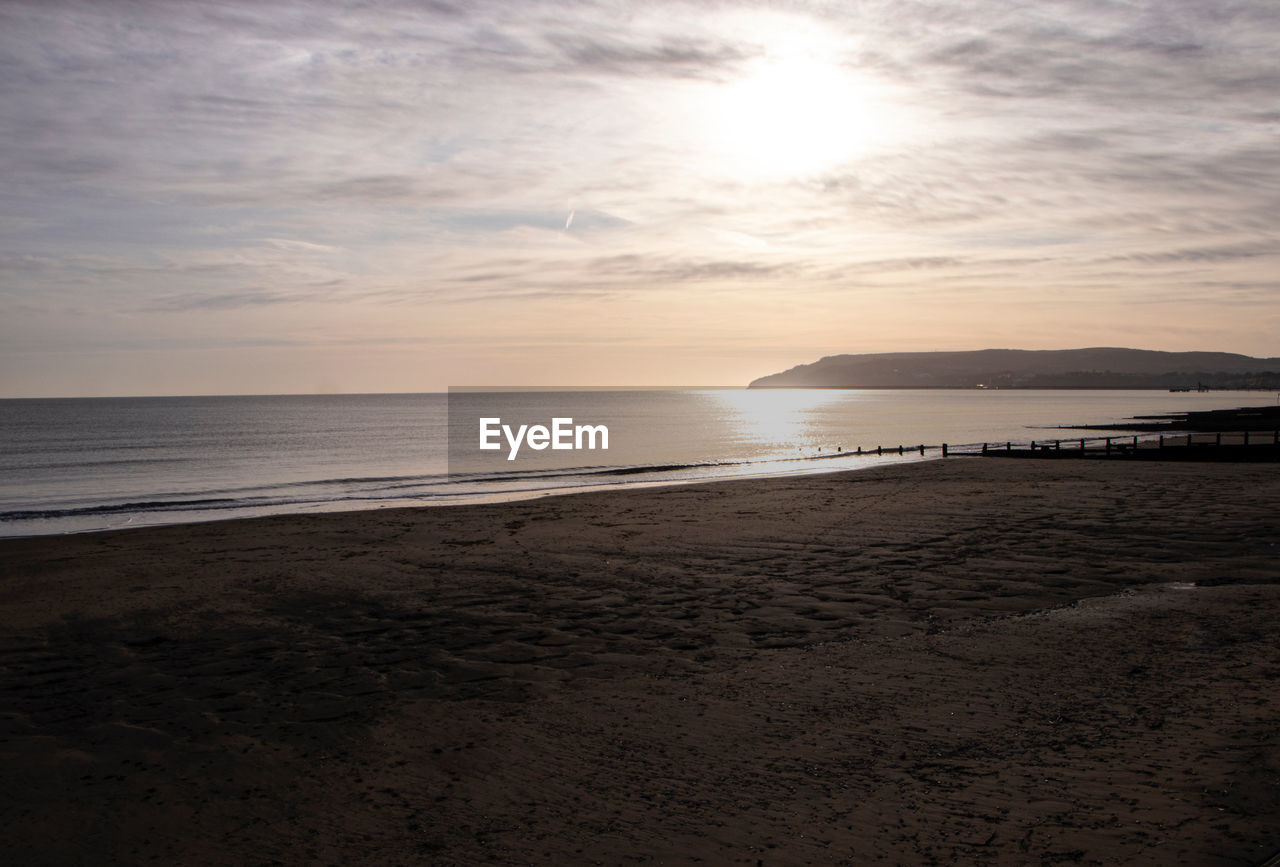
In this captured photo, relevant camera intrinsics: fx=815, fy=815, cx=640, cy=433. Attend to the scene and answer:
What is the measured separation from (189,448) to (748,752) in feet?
241

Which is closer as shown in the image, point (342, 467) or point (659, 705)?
point (659, 705)

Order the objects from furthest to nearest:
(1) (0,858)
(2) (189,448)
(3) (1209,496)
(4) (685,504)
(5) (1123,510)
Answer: (2) (189,448) < (4) (685,504) < (3) (1209,496) < (5) (1123,510) < (1) (0,858)

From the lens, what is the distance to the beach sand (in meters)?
5.80

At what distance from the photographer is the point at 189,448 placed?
69.1 meters

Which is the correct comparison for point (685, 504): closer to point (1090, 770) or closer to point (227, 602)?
point (227, 602)

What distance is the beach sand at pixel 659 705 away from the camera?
19.0 ft

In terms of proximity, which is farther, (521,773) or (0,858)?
(521,773)

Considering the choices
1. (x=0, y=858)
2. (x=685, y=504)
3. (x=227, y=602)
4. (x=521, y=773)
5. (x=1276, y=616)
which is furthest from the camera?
(x=685, y=504)

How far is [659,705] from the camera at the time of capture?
8.30 m

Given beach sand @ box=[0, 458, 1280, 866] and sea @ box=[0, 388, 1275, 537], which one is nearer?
beach sand @ box=[0, 458, 1280, 866]

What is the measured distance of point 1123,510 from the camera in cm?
2122

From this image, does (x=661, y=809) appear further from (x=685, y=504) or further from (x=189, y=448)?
(x=189, y=448)

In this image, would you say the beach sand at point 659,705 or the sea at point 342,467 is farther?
the sea at point 342,467

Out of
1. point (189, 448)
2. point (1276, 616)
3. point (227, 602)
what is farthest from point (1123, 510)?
point (189, 448)
